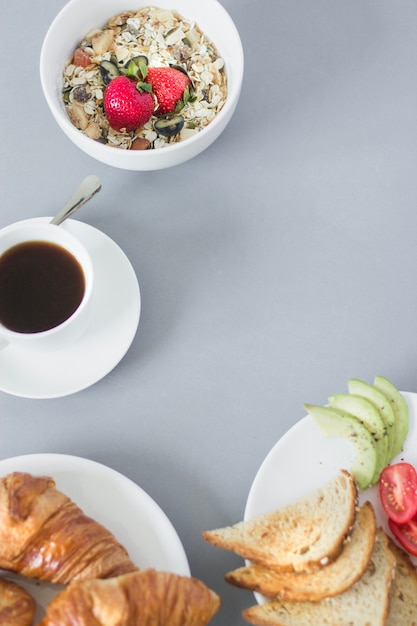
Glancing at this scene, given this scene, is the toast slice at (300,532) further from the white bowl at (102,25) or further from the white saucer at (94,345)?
the white bowl at (102,25)

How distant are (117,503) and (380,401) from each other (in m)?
0.61

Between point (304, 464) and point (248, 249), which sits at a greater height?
point (248, 249)

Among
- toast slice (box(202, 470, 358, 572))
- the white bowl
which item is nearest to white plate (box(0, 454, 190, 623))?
toast slice (box(202, 470, 358, 572))

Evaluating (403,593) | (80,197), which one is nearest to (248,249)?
(80,197)

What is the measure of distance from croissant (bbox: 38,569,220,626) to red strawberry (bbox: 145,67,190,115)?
1.03 metres

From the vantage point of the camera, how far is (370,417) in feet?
5.82

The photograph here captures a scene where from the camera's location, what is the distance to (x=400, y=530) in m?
1.73

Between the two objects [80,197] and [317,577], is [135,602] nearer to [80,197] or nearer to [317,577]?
[317,577]

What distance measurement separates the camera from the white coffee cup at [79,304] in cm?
168

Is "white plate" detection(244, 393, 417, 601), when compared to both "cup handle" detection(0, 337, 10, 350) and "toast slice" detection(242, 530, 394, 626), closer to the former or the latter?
"toast slice" detection(242, 530, 394, 626)

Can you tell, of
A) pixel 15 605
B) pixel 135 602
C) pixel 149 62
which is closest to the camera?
pixel 135 602

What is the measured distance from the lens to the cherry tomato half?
171 centimetres

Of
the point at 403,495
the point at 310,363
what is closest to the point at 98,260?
the point at 310,363

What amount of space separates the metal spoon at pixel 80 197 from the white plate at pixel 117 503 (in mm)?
534
